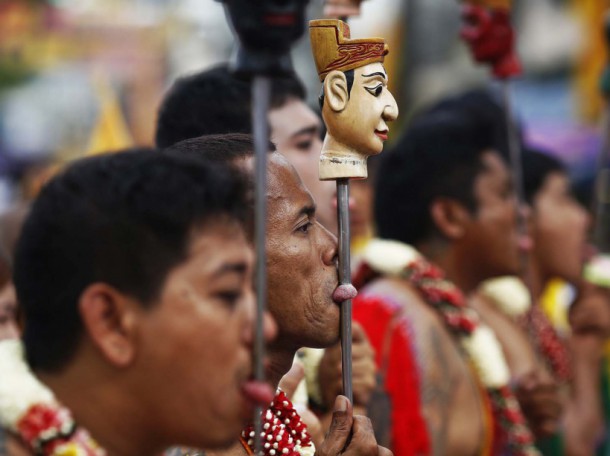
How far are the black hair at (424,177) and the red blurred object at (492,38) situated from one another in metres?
0.35

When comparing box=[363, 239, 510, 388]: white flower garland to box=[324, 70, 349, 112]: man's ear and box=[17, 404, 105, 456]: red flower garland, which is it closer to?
box=[324, 70, 349, 112]: man's ear

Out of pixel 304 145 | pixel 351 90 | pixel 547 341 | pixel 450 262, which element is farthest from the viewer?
pixel 547 341

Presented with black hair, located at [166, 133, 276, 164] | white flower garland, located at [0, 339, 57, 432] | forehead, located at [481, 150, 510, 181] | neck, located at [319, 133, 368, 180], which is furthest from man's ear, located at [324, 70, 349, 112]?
forehead, located at [481, 150, 510, 181]

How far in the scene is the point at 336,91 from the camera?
11.3 ft

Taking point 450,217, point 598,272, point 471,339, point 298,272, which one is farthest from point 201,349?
point 598,272

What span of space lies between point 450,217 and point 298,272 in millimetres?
2805

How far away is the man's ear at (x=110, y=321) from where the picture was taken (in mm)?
2543

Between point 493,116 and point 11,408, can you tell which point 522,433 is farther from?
point 11,408

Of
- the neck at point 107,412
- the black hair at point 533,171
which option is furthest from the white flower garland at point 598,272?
the neck at point 107,412

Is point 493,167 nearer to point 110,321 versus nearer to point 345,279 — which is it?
point 345,279

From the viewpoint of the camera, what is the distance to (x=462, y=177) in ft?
20.4

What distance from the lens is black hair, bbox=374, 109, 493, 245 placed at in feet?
20.2

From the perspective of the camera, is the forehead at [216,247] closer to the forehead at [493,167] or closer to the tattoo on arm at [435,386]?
the tattoo on arm at [435,386]

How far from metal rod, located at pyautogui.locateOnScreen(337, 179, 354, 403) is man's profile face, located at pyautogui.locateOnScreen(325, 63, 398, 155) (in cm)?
16
